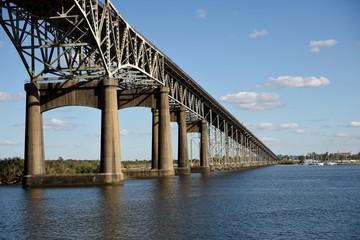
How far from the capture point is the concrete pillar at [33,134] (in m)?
57.5

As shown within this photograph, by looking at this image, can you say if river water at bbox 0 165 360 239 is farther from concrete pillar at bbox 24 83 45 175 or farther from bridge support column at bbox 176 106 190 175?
bridge support column at bbox 176 106 190 175

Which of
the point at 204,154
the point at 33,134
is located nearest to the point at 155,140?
the point at 204,154

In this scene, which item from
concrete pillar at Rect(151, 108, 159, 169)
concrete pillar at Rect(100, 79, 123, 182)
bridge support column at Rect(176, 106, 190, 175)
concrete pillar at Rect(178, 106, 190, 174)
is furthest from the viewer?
concrete pillar at Rect(178, 106, 190, 174)

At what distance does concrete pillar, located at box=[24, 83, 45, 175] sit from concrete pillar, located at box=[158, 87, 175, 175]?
20777 millimetres

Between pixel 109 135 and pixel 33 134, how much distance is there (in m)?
8.61

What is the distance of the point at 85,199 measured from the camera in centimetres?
4166

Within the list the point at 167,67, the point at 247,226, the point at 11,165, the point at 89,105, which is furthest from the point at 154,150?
the point at 247,226

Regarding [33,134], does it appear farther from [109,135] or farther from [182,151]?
[182,151]

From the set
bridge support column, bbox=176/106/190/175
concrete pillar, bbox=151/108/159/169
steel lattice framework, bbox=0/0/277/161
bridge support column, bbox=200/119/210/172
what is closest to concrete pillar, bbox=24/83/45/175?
steel lattice framework, bbox=0/0/277/161

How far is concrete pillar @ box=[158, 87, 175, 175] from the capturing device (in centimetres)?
7588

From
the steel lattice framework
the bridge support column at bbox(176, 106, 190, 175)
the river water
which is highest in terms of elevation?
the steel lattice framework

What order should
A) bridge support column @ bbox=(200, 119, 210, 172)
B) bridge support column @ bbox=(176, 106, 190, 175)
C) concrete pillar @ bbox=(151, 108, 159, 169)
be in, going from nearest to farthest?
concrete pillar @ bbox=(151, 108, 159, 169) < bridge support column @ bbox=(176, 106, 190, 175) < bridge support column @ bbox=(200, 119, 210, 172)

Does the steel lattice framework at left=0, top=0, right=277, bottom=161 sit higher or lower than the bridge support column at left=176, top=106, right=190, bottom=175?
higher

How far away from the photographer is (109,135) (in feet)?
181
